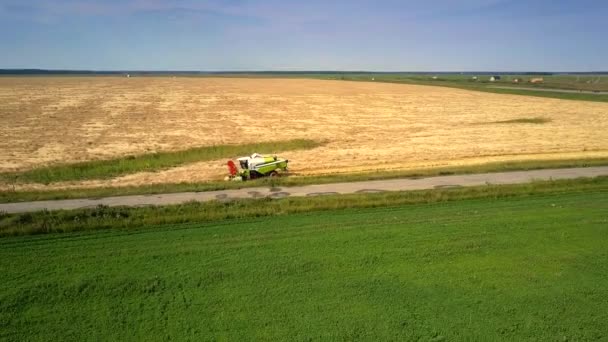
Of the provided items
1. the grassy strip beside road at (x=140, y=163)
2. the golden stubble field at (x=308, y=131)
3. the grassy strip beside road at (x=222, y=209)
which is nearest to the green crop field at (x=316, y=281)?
the grassy strip beside road at (x=222, y=209)

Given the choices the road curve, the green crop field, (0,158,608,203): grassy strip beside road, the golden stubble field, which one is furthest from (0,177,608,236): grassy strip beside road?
the golden stubble field

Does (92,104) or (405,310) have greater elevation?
(92,104)

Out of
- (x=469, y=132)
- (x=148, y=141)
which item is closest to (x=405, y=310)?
(x=148, y=141)

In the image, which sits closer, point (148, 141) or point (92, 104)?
point (148, 141)

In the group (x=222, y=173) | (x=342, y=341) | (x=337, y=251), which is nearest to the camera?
(x=342, y=341)

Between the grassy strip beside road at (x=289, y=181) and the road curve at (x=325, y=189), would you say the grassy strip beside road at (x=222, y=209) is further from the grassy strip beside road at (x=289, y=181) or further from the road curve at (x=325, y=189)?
the grassy strip beside road at (x=289, y=181)

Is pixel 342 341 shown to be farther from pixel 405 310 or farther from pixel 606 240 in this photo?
pixel 606 240

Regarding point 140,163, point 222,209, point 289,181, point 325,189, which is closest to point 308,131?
point 140,163
